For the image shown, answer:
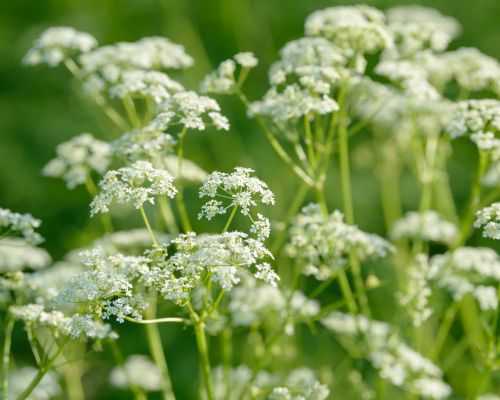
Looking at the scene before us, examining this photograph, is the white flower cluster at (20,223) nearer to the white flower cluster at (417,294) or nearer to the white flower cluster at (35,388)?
the white flower cluster at (35,388)

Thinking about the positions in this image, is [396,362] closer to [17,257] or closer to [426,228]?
[426,228]

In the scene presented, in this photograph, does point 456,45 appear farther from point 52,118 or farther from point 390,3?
point 52,118

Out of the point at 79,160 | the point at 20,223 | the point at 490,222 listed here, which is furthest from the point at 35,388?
the point at 490,222

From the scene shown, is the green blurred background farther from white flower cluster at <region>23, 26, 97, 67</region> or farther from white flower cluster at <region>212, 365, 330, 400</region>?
white flower cluster at <region>212, 365, 330, 400</region>

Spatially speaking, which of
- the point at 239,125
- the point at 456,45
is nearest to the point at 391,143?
the point at 239,125

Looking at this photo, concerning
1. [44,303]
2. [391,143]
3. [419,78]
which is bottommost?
[391,143]

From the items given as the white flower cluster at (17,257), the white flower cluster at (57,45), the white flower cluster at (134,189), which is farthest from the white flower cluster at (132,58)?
the white flower cluster at (134,189)
